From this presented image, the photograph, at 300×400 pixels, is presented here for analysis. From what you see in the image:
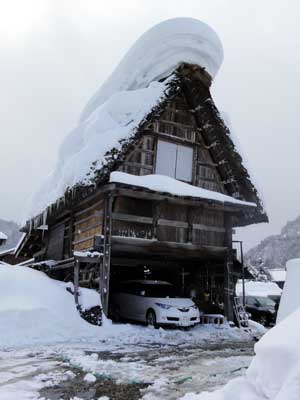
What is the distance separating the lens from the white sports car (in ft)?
45.9

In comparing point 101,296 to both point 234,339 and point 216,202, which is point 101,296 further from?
point 216,202

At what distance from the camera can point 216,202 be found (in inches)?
606

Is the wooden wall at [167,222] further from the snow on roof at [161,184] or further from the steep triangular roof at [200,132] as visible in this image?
the steep triangular roof at [200,132]

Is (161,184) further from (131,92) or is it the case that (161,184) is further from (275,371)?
(275,371)

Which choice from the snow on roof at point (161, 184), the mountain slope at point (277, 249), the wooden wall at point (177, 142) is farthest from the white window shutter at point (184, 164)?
the mountain slope at point (277, 249)

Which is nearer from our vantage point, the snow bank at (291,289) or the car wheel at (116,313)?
the snow bank at (291,289)

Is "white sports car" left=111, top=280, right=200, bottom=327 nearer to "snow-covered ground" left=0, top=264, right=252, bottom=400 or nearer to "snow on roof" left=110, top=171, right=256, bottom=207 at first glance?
"snow-covered ground" left=0, top=264, right=252, bottom=400

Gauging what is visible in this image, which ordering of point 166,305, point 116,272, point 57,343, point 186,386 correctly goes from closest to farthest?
1. point 186,386
2. point 57,343
3. point 166,305
4. point 116,272

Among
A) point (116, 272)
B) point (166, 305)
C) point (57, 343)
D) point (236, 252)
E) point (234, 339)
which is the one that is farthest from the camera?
point (116, 272)

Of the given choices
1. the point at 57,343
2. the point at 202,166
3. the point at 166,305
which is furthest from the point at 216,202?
the point at 57,343

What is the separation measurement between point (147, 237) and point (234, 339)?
457 cm

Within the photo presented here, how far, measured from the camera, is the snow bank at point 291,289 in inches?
239

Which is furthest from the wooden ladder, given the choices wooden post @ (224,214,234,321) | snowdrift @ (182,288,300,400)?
snowdrift @ (182,288,300,400)

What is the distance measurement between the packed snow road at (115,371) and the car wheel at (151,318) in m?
3.76
